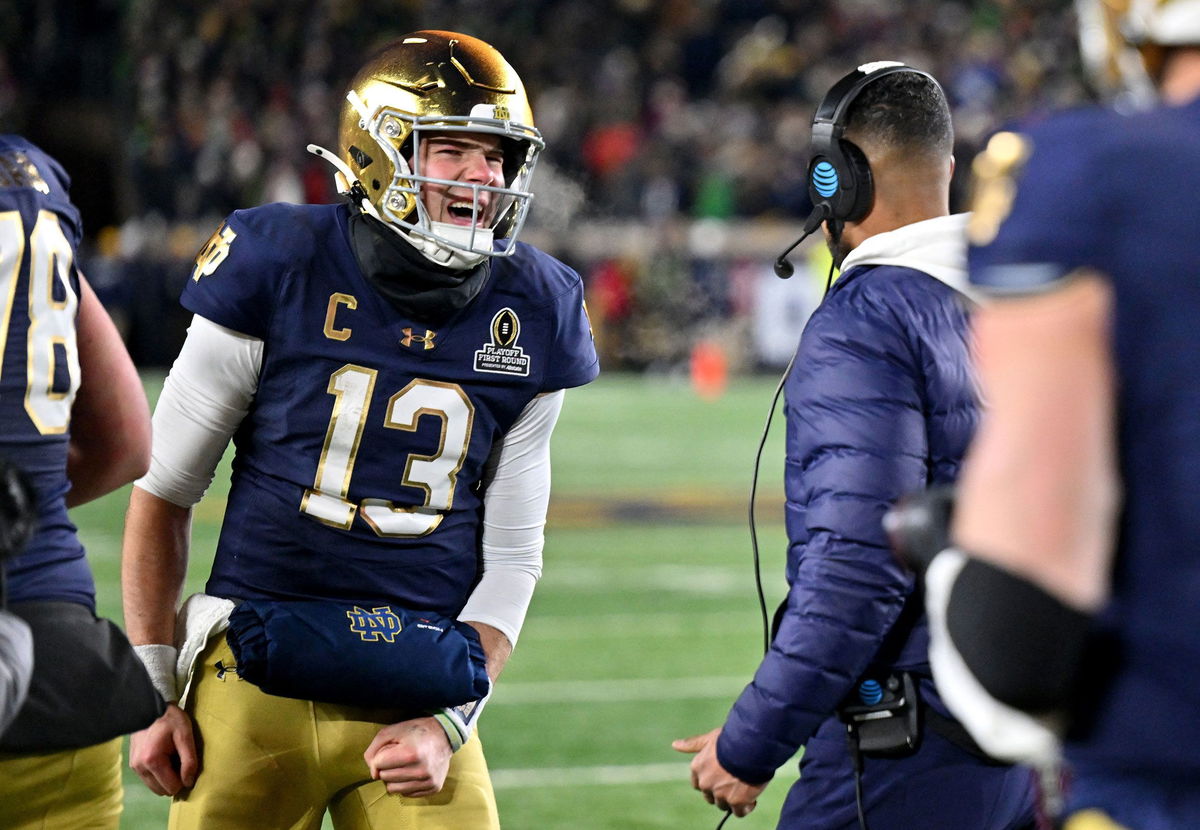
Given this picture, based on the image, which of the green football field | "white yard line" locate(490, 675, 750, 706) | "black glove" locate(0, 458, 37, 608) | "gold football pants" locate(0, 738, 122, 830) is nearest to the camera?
"black glove" locate(0, 458, 37, 608)

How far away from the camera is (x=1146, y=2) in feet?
4.53

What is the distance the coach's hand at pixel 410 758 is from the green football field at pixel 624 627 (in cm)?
222

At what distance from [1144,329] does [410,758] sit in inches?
55.5

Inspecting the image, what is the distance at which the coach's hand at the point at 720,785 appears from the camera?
2.30m

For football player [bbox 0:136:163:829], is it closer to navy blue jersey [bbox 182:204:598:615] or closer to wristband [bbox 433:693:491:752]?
navy blue jersey [bbox 182:204:598:615]

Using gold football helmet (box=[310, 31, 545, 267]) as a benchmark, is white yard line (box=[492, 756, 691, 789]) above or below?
below

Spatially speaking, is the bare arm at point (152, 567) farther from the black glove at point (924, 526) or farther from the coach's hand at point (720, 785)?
the black glove at point (924, 526)

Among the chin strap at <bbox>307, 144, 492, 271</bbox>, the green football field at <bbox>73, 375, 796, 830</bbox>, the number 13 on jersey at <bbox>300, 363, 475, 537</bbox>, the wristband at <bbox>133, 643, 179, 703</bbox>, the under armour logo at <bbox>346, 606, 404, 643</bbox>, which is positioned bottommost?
the green football field at <bbox>73, 375, 796, 830</bbox>

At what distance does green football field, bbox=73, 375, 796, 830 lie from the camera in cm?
493

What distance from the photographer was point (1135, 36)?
1.40 meters

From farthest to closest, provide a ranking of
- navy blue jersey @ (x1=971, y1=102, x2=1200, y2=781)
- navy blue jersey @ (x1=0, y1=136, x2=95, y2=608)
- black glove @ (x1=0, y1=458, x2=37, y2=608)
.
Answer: navy blue jersey @ (x1=0, y1=136, x2=95, y2=608)
black glove @ (x1=0, y1=458, x2=37, y2=608)
navy blue jersey @ (x1=971, y1=102, x2=1200, y2=781)

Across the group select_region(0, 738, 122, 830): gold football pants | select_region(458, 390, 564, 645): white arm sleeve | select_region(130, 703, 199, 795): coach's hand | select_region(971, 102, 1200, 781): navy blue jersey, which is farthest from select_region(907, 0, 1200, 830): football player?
select_region(130, 703, 199, 795): coach's hand

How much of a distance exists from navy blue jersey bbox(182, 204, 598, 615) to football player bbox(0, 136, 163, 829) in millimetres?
418

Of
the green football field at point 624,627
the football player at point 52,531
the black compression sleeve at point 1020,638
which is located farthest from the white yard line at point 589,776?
the black compression sleeve at point 1020,638
